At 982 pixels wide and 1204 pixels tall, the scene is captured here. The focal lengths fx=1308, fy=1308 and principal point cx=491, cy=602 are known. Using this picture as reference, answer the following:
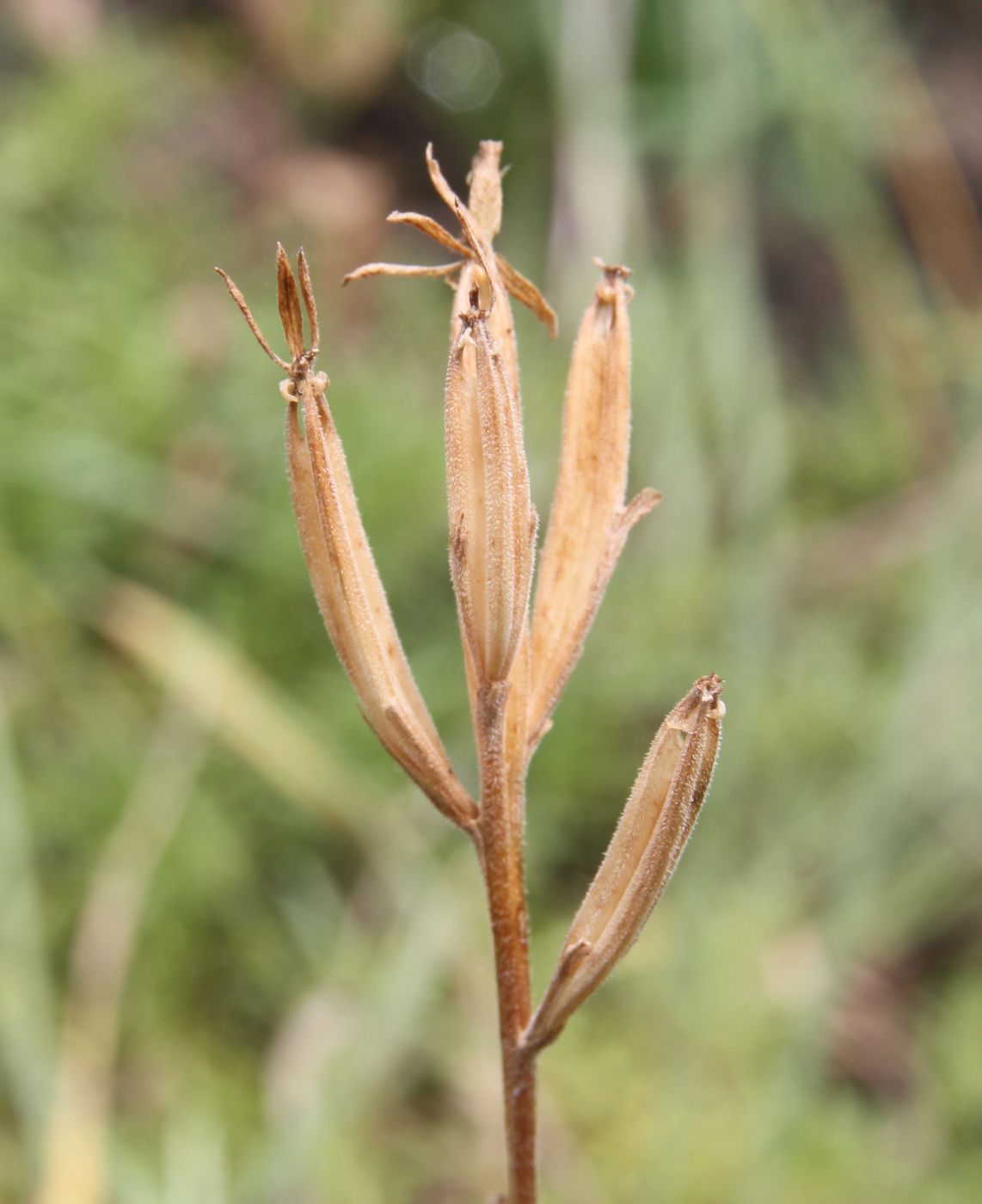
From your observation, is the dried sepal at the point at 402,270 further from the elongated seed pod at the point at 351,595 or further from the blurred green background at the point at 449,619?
the blurred green background at the point at 449,619

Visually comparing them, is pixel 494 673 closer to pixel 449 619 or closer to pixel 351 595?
pixel 351 595

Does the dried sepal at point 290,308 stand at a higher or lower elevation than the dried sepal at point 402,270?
lower

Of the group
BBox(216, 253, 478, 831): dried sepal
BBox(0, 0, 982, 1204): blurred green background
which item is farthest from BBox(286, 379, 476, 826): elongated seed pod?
BBox(0, 0, 982, 1204): blurred green background

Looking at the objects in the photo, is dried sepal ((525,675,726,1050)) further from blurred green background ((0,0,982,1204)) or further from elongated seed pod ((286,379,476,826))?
blurred green background ((0,0,982,1204))

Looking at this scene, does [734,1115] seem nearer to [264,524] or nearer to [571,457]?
[264,524]

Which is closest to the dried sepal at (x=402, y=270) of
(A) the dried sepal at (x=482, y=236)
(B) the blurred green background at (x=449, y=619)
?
(A) the dried sepal at (x=482, y=236)

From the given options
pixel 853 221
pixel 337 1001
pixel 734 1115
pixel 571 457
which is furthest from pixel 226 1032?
pixel 853 221
